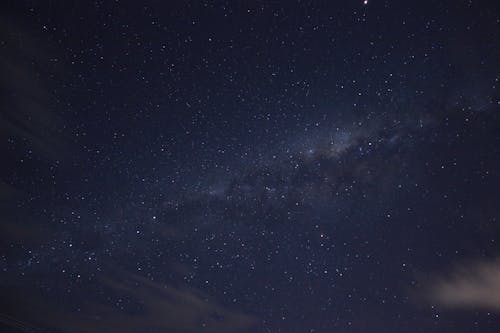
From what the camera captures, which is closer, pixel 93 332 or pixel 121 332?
pixel 93 332

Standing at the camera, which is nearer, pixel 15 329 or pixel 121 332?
pixel 15 329

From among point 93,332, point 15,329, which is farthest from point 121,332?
point 15,329

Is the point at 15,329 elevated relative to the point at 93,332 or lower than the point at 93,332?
lower

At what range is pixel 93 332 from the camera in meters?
144

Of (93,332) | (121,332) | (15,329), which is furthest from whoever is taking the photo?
(121,332)

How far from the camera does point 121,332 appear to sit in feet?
527

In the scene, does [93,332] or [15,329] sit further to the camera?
[93,332]

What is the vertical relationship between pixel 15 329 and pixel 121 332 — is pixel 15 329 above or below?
below

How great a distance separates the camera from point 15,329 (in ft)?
111

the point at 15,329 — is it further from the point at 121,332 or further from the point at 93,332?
the point at 121,332

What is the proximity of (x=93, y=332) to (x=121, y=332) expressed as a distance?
19.3m

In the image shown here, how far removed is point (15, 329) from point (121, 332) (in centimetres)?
14583

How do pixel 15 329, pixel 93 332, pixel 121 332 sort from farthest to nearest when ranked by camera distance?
pixel 121 332 → pixel 93 332 → pixel 15 329
